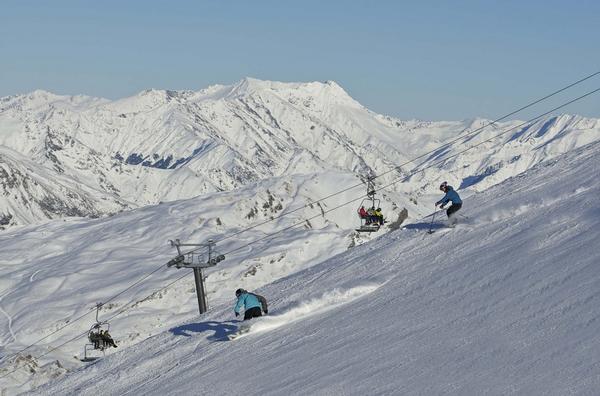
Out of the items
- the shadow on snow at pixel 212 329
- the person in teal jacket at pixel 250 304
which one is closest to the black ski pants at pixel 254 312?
the person in teal jacket at pixel 250 304

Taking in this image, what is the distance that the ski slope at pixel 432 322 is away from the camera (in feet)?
52.5

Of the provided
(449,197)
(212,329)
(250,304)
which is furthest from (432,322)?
(212,329)

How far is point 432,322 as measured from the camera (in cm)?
2009

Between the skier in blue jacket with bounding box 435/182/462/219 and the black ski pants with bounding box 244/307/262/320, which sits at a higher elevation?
the skier in blue jacket with bounding box 435/182/462/219

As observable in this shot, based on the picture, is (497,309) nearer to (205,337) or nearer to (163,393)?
(163,393)

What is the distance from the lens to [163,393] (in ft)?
76.0

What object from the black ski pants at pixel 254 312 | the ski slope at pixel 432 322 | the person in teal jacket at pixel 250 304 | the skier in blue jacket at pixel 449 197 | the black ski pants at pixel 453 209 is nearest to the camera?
the ski slope at pixel 432 322

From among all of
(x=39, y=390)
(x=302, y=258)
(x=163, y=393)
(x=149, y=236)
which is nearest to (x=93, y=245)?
(x=149, y=236)

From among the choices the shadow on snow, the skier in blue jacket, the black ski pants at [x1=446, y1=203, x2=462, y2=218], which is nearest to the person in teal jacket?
the shadow on snow

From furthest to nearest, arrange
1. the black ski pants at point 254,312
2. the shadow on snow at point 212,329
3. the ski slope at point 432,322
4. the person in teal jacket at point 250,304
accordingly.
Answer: the shadow on snow at point 212,329 < the black ski pants at point 254,312 < the person in teal jacket at point 250,304 < the ski slope at point 432,322

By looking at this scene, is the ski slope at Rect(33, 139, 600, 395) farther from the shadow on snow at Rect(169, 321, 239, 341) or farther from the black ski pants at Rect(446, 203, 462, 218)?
the black ski pants at Rect(446, 203, 462, 218)

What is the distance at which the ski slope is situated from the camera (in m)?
16.0

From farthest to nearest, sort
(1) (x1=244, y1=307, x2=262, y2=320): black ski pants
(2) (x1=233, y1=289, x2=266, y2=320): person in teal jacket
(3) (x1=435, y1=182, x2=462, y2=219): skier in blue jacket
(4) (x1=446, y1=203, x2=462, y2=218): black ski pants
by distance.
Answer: (4) (x1=446, y1=203, x2=462, y2=218): black ski pants, (3) (x1=435, y1=182, x2=462, y2=219): skier in blue jacket, (1) (x1=244, y1=307, x2=262, y2=320): black ski pants, (2) (x1=233, y1=289, x2=266, y2=320): person in teal jacket

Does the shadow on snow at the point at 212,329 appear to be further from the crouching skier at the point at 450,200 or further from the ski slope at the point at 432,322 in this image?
the crouching skier at the point at 450,200
